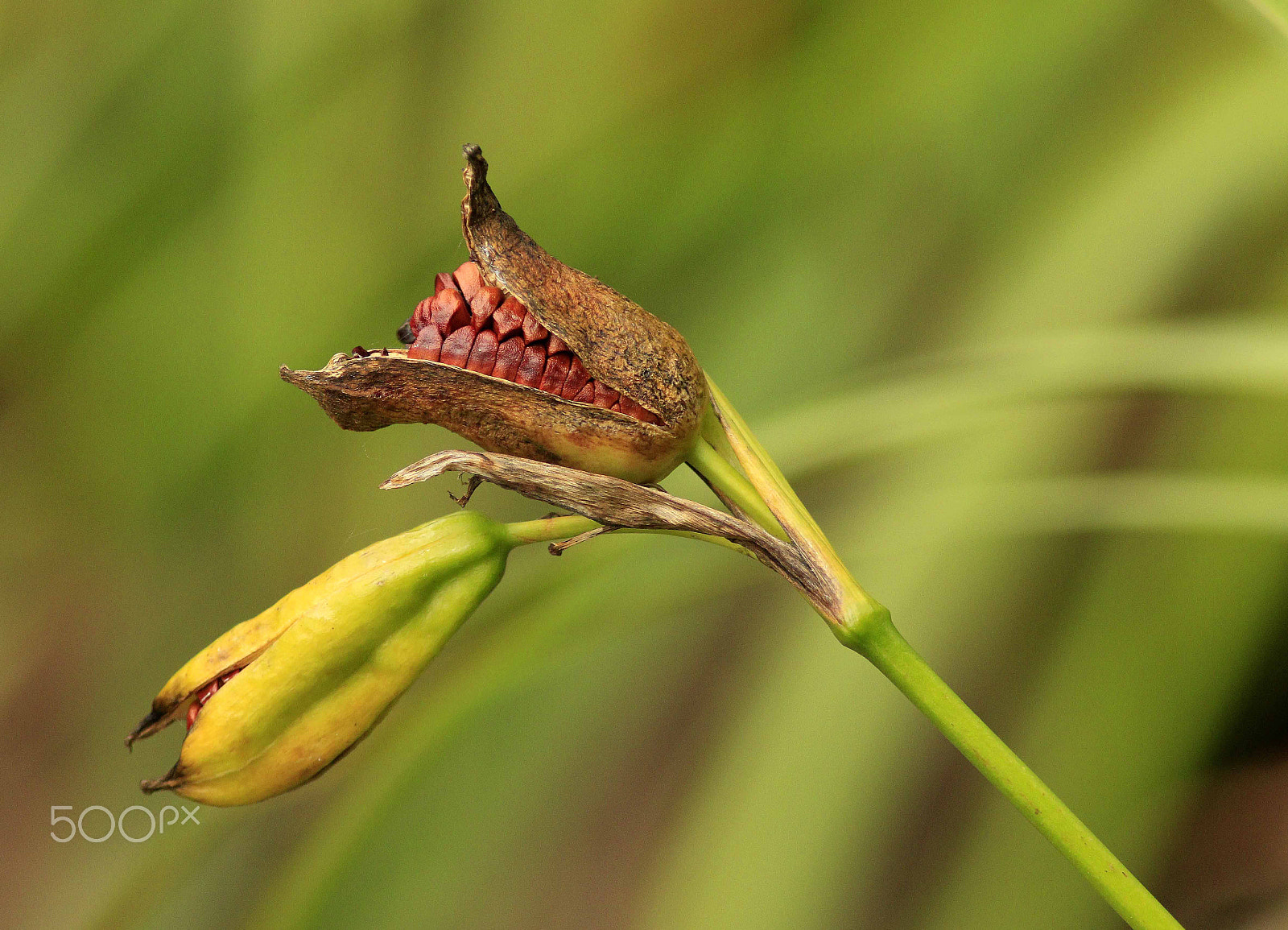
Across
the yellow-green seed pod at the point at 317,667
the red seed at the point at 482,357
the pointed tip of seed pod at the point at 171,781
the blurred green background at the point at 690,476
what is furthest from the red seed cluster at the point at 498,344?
the blurred green background at the point at 690,476

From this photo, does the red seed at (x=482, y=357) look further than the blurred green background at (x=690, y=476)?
No

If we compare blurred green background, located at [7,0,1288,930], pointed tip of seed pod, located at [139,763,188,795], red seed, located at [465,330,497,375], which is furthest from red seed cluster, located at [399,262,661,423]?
blurred green background, located at [7,0,1288,930]

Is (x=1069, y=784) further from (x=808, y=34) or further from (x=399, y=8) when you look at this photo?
(x=399, y=8)

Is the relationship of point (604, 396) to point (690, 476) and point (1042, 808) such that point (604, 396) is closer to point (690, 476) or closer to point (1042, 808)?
point (1042, 808)

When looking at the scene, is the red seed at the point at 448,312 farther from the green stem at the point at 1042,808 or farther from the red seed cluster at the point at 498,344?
the green stem at the point at 1042,808

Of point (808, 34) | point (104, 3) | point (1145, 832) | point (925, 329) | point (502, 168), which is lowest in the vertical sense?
point (1145, 832)

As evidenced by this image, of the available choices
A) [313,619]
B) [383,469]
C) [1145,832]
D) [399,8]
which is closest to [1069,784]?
[1145,832]

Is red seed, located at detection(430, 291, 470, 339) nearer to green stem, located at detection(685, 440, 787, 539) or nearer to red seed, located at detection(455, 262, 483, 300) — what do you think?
red seed, located at detection(455, 262, 483, 300)
